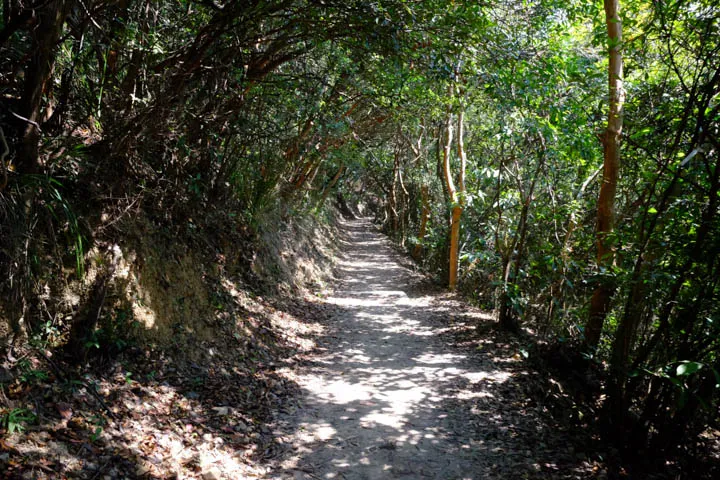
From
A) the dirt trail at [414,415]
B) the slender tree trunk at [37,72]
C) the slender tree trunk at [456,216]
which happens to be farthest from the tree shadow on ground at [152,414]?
the slender tree trunk at [456,216]

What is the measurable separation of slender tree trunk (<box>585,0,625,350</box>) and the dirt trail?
135 cm

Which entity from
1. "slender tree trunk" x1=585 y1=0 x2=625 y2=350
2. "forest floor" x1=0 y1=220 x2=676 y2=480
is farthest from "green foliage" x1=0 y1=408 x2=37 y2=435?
"slender tree trunk" x1=585 y1=0 x2=625 y2=350

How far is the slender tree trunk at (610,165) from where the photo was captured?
6.21 meters

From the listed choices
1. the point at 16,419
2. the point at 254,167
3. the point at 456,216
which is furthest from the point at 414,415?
the point at 456,216

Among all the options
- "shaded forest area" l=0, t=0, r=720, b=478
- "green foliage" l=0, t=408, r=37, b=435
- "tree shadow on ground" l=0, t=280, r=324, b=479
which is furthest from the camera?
"shaded forest area" l=0, t=0, r=720, b=478

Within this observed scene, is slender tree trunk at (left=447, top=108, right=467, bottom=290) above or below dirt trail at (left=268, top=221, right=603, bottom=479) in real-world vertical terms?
above

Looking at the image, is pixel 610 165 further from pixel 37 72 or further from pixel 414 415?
pixel 37 72

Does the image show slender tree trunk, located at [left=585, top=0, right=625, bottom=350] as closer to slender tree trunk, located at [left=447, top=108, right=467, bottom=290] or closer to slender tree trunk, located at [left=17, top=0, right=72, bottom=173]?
slender tree trunk, located at [left=447, top=108, right=467, bottom=290]

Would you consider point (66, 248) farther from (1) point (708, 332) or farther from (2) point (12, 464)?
(1) point (708, 332)

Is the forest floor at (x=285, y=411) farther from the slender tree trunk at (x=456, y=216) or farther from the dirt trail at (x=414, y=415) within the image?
the slender tree trunk at (x=456, y=216)

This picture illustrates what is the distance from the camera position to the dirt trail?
4203 millimetres

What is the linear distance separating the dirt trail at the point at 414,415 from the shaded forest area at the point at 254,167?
2.61ft

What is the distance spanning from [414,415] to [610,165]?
4.52m

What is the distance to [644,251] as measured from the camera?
4.38m
